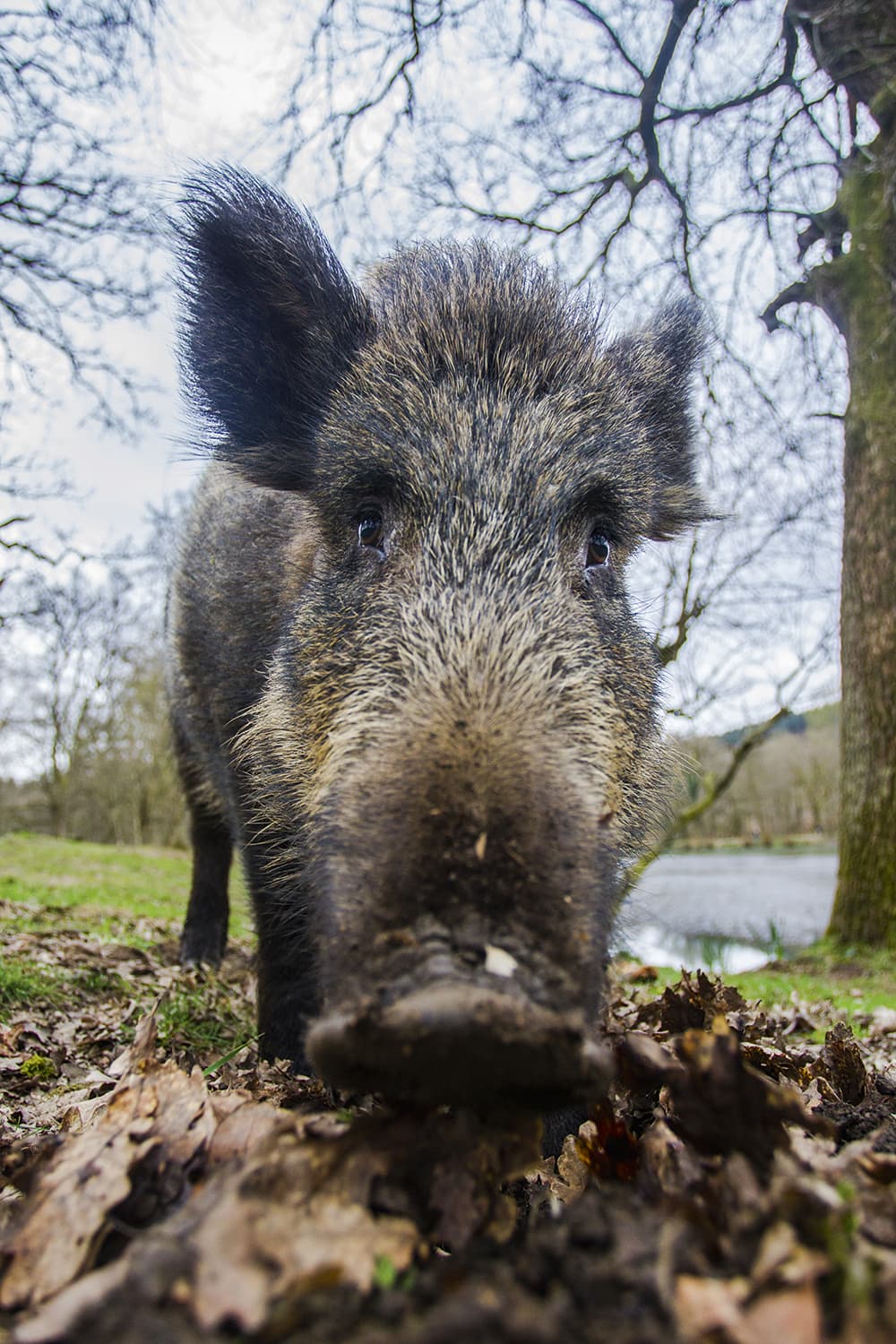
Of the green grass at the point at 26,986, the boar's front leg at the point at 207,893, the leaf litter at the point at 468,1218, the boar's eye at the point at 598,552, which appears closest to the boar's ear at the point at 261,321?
the boar's eye at the point at 598,552

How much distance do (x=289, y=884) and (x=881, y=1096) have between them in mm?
2096

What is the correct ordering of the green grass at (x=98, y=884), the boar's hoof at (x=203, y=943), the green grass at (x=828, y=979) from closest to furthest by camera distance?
1. the green grass at (x=828, y=979)
2. the boar's hoof at (x=203, y=943)
3. the green grass at (x=98, y=884)

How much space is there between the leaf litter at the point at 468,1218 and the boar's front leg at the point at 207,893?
3.78 m

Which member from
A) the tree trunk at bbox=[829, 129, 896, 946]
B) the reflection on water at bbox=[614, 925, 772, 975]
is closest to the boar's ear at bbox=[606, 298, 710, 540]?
the tree trunk at bbox=[829, 129, 896, 946]

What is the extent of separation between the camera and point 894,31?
802 centimetres

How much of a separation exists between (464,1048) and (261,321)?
121 inches

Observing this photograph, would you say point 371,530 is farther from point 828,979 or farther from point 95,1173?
point 828,979

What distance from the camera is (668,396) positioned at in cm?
396

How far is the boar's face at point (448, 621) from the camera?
4.66 ft

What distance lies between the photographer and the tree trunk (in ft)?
26.4

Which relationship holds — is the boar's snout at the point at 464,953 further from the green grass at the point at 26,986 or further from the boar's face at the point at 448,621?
the green grass at the point at 26,986

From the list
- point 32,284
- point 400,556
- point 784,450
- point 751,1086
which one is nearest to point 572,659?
point 400,556

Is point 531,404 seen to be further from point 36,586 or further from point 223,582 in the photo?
point 36,586

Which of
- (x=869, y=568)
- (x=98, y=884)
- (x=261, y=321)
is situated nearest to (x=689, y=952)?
(x=869, y=568)
